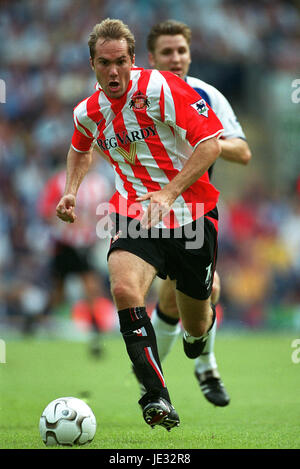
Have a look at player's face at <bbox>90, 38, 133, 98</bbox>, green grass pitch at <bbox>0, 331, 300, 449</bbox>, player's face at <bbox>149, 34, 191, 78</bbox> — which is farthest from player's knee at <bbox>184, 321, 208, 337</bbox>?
player's face at <bbox>149, 34, 191, 78</bbox>

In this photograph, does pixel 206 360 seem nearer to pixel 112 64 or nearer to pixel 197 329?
pixel 197 329

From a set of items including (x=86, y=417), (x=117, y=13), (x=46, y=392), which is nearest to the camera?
(x=86, y=417)

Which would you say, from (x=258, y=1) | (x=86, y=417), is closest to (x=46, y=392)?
(x=86, y=417)

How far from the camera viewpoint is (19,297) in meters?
12.8

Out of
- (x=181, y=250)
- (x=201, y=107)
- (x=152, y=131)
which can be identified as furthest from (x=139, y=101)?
(x=181, y=250)

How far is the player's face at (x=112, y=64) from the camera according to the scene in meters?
4.21

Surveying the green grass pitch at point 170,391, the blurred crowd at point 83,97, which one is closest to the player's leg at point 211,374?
the green grass pitch at point 170,391

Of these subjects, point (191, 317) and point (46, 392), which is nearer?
point (191, 317)

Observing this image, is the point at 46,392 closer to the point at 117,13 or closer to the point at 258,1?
the point at 117,13

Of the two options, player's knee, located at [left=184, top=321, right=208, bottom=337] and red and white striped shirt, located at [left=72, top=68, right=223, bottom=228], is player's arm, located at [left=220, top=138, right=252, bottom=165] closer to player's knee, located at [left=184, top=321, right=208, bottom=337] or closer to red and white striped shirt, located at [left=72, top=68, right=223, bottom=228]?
red and white striped shirt, located at [left=72, top=68, right=223, bottom=228]

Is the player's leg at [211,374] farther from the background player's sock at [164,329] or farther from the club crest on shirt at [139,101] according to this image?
the club crest on shirt at [139,101]

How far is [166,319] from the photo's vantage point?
5766 mm

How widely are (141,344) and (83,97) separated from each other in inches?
457
